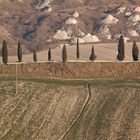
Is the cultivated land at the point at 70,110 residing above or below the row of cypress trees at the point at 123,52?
below

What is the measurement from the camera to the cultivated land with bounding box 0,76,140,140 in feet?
289

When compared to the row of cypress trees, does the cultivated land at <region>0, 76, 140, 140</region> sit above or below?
below

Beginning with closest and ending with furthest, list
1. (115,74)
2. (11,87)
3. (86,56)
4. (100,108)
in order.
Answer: (100,108) < (11,87) < (115,74) < (86,56)

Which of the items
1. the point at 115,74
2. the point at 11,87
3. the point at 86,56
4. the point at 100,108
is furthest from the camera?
the point at 86,56

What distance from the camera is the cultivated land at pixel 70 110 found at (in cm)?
8800

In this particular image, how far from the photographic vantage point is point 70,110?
96.3m

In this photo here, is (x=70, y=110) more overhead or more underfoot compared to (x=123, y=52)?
more underfoot

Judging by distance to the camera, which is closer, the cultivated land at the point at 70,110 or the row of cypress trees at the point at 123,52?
the cultivated land at the point at 70,110

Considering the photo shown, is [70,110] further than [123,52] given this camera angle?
No

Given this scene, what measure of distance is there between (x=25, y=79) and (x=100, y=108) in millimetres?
24080

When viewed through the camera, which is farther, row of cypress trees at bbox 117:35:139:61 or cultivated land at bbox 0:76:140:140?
row of cypress trees at bbox 117:35:139:61

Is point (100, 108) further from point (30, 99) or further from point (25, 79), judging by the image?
point (25, 79)

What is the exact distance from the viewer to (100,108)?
3743 inches

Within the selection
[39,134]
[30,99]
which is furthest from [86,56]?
[39,134]
